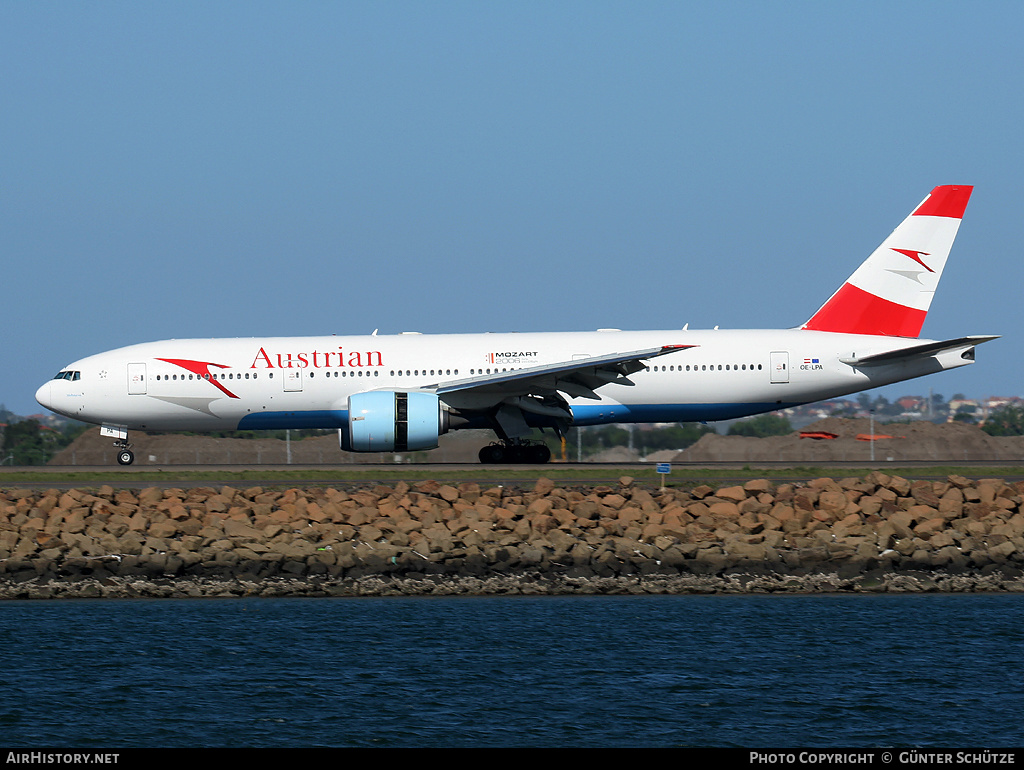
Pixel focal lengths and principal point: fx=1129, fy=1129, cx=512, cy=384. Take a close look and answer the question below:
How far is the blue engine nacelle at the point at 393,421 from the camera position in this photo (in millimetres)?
27750

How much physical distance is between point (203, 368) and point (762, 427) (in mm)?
27205

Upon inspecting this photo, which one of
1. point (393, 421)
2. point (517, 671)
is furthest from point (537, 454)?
point (517, 671)

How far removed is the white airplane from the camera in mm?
30281

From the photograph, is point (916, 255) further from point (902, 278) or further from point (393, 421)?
point (393, 421)

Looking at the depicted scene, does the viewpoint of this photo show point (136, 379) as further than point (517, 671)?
Yes

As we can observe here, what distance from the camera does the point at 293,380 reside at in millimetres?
30453

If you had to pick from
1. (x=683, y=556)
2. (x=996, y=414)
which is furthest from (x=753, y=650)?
(x=996, y=414)

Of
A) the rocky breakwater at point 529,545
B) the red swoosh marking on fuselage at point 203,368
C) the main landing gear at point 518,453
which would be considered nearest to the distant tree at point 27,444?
the red swoosh marking on fuselage at point 203,368

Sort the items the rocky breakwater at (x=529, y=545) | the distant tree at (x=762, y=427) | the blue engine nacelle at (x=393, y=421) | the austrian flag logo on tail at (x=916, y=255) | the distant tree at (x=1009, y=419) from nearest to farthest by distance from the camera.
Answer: the rocky breakwater at (x=529, y=545)
the blue engine nacelle at (x=393, y=421)
the austrian flag logo on tail at (x=916, y=255)
the distant tree at (x=762, y=427)
the distant tree at (x=1009, y=419)

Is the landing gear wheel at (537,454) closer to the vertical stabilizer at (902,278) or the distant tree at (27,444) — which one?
the vertical stabilizer at (902,278)

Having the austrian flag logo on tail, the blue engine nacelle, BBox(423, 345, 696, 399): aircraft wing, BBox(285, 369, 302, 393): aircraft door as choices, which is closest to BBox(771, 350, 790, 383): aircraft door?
BBox(423, 345, 696, 399): aircraft wing

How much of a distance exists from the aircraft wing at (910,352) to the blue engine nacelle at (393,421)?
37.5 feet
